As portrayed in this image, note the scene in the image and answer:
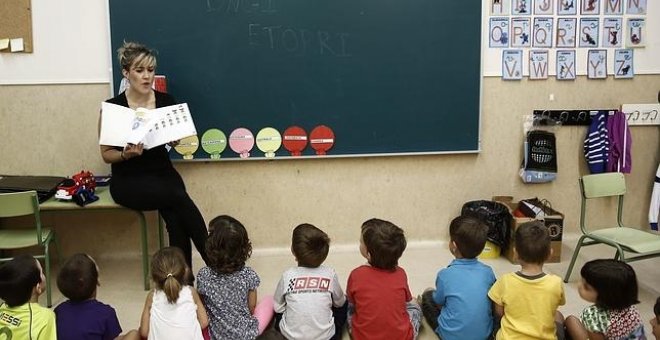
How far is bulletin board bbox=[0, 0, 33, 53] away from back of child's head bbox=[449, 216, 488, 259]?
2781 millimetres

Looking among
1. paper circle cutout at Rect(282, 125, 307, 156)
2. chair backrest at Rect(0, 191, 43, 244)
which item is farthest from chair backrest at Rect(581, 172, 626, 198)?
chair backrest at Rect(0, 191, 43, 244)

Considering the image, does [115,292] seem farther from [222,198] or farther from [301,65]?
[301,65]

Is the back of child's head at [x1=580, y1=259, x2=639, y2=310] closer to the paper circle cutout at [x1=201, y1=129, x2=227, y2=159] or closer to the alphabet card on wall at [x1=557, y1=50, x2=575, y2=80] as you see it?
the alphabet card on wall at [x1=557, y1=50, x2=575, y2=80]

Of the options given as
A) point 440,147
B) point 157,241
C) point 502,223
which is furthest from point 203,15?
point 502,223

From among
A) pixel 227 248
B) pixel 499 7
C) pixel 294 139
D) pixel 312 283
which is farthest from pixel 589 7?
pixel 227 248

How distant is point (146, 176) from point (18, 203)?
669mm

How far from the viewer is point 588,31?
4066 millimetres

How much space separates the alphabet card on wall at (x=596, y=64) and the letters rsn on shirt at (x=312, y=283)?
2.60m

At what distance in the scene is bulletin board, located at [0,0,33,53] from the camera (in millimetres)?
3617

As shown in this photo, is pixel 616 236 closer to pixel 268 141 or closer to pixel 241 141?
pixel 268 141

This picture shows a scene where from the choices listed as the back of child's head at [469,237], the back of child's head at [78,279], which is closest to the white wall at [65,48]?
the back of child's head at [78,279]

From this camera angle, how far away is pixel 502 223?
3918 mm

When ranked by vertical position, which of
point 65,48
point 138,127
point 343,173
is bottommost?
point 343,173

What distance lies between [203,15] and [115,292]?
68.1 inches
